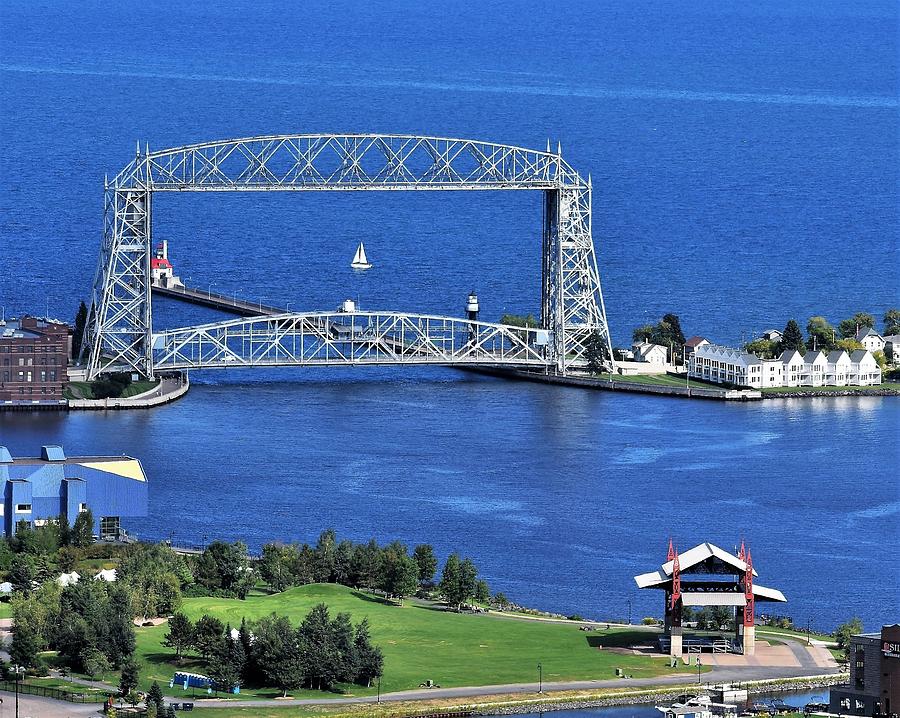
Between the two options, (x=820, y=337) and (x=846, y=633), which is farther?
(x=820, y=337)

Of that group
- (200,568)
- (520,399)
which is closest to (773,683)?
(200,568)

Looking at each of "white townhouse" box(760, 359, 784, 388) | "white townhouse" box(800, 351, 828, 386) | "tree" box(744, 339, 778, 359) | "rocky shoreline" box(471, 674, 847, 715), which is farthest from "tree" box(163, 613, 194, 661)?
"tree" box(744, 339, 778, 359)

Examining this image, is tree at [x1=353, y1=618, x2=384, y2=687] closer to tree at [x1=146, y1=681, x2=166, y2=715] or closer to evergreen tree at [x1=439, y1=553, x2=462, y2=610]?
tree at [x1=146, y1=681, x2=166, y2=715]

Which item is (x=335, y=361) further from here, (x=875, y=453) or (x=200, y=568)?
(x=200, y=568)

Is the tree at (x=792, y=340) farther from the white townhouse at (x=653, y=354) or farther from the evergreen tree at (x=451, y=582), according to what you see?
the evergreen tree at (x=451, y=582)

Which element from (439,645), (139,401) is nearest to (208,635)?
(439,645)

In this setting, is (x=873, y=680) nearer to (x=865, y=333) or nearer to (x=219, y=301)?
(x=865, y=333)
